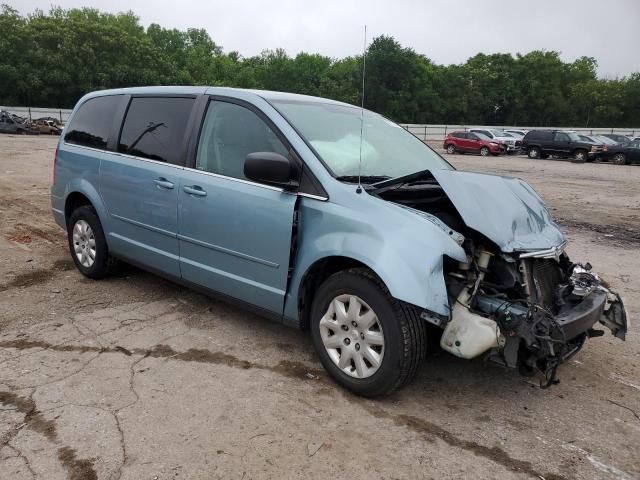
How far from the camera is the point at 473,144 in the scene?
→ 31.2 m

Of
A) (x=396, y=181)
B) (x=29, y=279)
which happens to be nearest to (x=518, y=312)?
(x=396, y=181)

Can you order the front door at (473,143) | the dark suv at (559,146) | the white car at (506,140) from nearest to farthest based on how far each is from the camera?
1. the dark suv at (559,146)
2. the front door at (473,143)
3. the white car at (506,140)

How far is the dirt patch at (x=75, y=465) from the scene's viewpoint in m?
2.51

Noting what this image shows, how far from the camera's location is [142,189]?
445 cm

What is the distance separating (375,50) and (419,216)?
233 ft

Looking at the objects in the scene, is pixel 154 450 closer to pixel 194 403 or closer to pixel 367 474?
pixel 194 403

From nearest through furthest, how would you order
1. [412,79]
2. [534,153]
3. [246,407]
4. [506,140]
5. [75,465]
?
[75,465] → [246,407] → [534,153] → [506,140] → [412,79]

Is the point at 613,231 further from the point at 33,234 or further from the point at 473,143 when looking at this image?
the point at 473,143

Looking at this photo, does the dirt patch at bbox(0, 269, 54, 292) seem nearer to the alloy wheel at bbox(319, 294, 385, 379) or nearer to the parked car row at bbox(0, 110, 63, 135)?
the alloy wheel at bbox(319, 294, 385, 379)

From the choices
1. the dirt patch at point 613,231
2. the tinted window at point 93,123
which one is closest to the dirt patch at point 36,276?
the tinted window at point 93,123

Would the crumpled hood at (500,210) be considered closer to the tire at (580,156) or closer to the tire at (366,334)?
the tire at (366,334)

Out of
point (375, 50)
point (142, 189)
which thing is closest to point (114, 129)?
point (142, 189)

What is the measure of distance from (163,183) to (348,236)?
1.79 meters

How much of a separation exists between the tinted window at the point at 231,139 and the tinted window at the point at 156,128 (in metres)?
0.26
